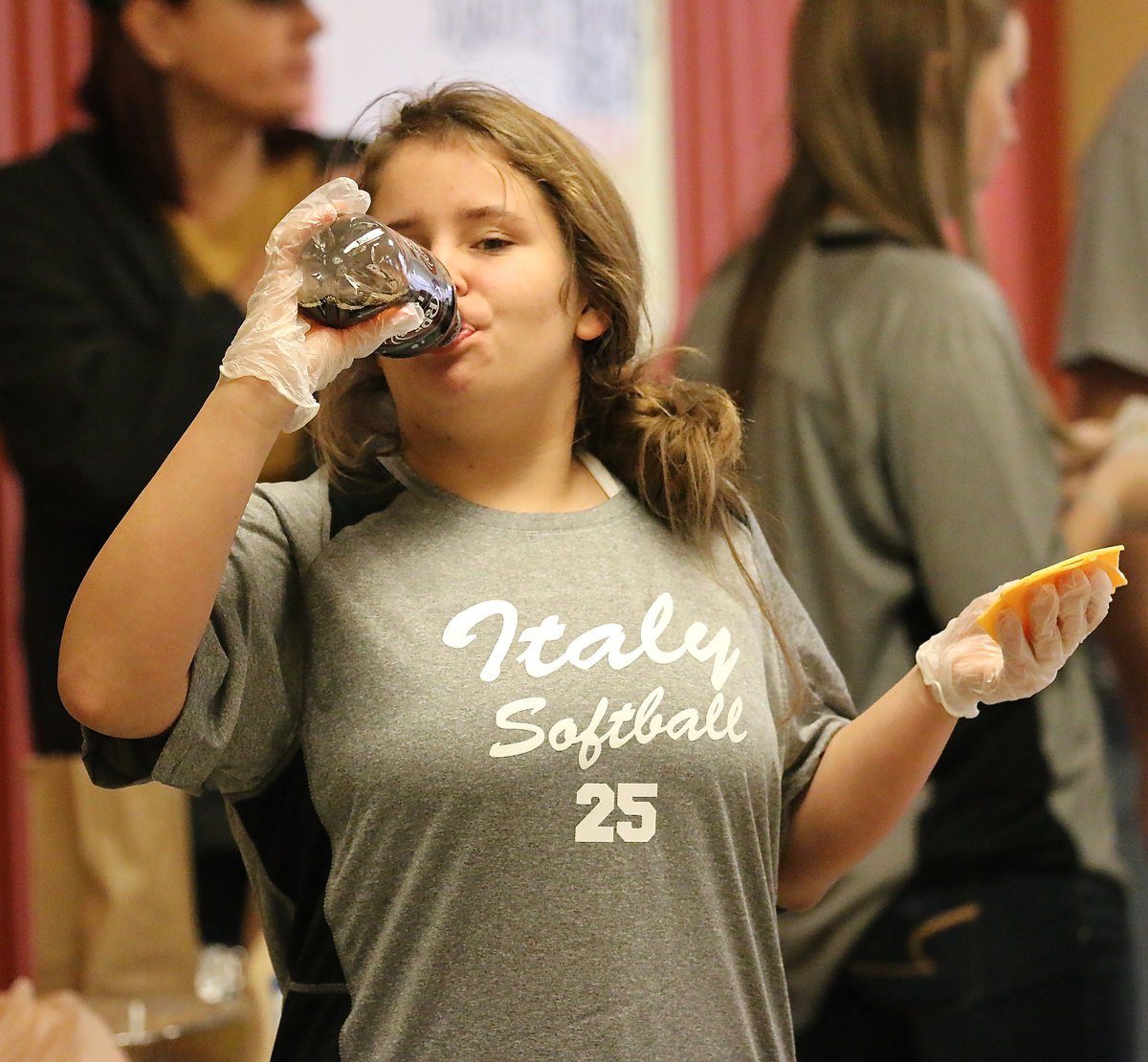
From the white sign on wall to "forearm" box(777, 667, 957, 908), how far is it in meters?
1.07

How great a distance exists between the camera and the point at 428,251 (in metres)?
0.74

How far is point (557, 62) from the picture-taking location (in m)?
2.00

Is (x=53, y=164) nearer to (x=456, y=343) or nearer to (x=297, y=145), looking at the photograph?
(x=297, y=145)

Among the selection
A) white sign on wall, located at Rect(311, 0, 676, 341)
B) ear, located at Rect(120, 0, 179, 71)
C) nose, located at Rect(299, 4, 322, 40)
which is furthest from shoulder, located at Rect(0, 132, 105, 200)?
white sign on wall, located at Rect(311, 0, 676, 341)

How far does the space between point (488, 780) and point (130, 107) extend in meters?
0.98

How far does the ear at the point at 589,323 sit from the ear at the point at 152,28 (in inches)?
31.2

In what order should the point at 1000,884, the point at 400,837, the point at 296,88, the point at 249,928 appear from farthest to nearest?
the point at 296,88
the point at 249,928
the point at 1000,884
the point at 400,837

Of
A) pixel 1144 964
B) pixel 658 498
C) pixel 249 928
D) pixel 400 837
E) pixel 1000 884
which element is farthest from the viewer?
pixel 1144 964

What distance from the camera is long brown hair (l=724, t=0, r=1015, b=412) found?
50.7 inches

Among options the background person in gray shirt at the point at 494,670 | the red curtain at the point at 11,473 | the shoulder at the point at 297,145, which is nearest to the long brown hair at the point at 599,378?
the background person in gray shirt at the point at 494,670

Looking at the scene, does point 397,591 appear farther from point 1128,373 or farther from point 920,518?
point 1128,373

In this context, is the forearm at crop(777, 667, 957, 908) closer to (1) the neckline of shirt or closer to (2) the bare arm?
(2) the bare arm

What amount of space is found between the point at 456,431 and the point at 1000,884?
0.67m

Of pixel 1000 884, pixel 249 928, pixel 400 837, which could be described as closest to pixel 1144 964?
pixel 1000 884
